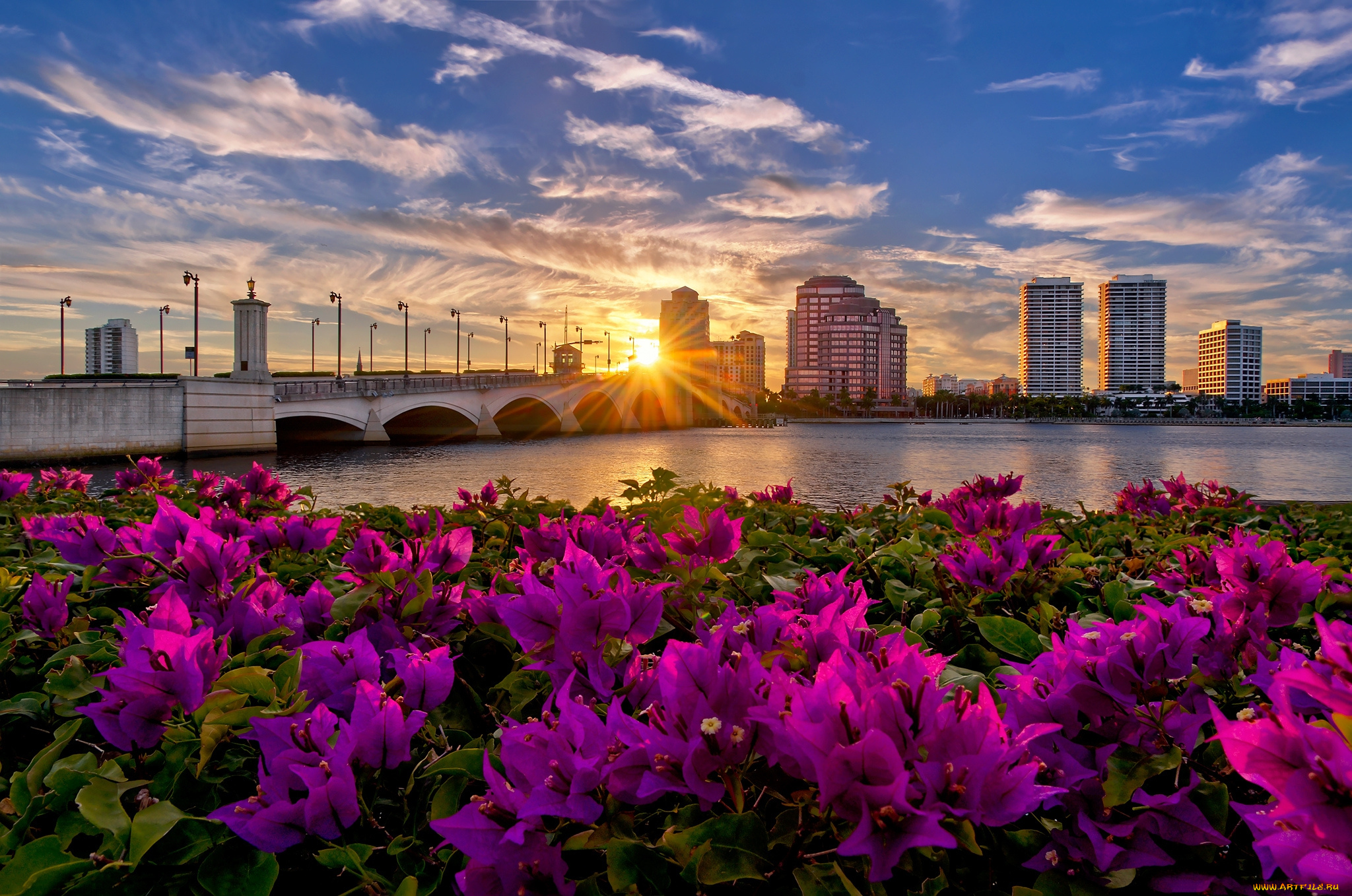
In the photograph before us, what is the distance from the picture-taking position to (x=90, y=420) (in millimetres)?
25953

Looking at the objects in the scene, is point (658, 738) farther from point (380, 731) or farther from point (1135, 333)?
point (1135, 333)

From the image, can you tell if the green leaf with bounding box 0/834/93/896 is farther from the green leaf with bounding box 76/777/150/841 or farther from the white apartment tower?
the white apartment tower

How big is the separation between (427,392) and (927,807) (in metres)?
41.6

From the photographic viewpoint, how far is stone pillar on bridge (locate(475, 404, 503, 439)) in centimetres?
4466

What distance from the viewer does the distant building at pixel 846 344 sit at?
6334 inches

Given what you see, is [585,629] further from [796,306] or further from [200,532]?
[796,306]

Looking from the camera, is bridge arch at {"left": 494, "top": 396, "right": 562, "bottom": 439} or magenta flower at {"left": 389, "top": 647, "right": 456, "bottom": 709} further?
bridge arch at {"left": 494, "top": 396, "right": 562, "bottom": 439}

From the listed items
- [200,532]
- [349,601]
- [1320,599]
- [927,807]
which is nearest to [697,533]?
[349,601]

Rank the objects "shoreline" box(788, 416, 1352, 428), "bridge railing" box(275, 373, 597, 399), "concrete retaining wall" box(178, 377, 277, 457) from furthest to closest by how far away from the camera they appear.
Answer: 1. "shoreline" box(788, 416, 1352, 428)
2. "bridge railing" box(275, 373, 597, 399)
3. "concrete retaining wall" box(178, 377, 277, 457)

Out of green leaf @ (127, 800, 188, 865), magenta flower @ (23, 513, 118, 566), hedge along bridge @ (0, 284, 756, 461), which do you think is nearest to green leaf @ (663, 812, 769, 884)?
green leaf @ (127, 800, 188, 865)

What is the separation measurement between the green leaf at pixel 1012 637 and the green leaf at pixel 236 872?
114 centimetres

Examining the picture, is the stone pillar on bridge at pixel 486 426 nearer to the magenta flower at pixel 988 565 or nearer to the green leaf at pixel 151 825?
the magenta flower at pixel 988 565

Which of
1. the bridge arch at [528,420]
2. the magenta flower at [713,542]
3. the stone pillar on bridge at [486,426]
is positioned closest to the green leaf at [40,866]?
the magenta flower at [713,542]

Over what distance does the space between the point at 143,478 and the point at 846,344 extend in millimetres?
164271
